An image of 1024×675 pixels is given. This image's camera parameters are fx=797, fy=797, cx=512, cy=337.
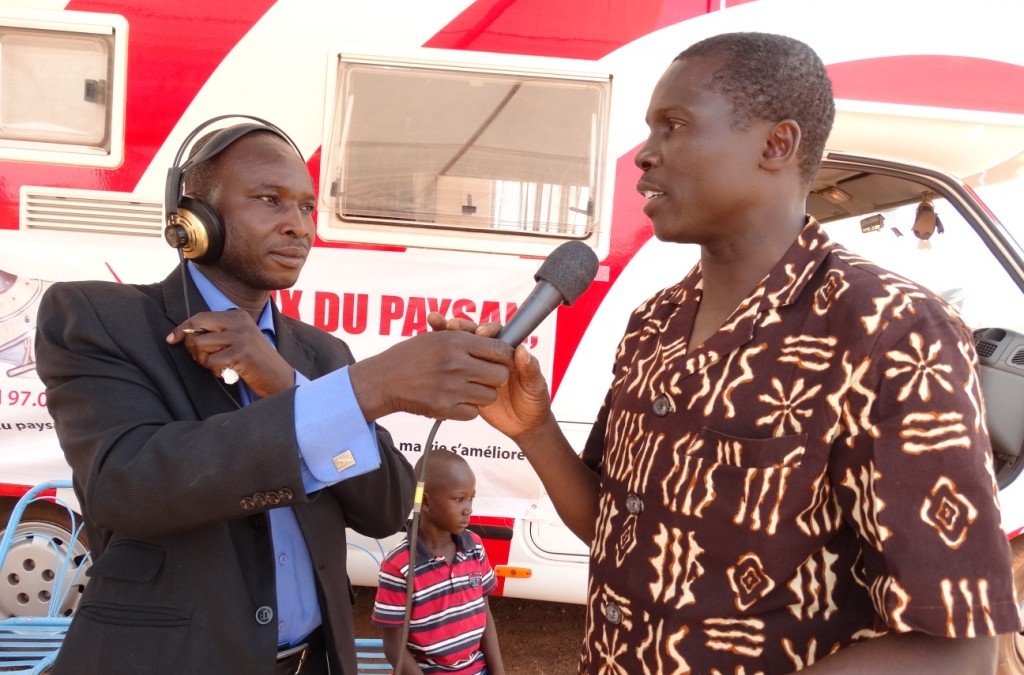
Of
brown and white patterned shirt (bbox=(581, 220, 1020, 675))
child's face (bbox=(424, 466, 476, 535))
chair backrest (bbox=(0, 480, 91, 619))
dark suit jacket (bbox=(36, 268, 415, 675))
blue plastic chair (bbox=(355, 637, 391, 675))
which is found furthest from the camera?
chair backrest (bbox=(0, 480, 91, 619))

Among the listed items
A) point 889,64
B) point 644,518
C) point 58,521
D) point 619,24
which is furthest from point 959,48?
point 58,521

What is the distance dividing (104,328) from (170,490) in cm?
40

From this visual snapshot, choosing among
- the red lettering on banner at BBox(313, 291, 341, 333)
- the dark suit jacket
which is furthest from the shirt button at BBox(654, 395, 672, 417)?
the red lettering on banner at BBox(313, 291, 341, 333)

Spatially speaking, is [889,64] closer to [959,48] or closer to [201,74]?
[959,48]

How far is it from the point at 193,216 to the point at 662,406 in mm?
1101

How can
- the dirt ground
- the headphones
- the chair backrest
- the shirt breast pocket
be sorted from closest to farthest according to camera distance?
1. the shirt breast pocket
2. the headphones
3. the chair backrest
4. the dirt ground

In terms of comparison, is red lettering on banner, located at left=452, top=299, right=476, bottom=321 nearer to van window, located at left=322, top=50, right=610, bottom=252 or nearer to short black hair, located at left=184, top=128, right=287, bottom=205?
van window, located at left=322, top=50, right=610, bottom=252

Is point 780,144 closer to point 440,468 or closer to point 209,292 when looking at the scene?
point 209,292

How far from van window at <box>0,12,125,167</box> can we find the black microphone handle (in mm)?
2943

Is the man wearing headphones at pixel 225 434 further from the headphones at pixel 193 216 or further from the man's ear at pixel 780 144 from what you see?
the man's ear at pixel 780 144

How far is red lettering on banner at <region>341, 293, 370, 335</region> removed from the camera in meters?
3.79

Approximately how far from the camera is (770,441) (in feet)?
4.05

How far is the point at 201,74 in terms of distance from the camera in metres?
3.69

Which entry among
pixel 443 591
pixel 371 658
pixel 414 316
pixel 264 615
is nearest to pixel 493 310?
pixel 414 316
